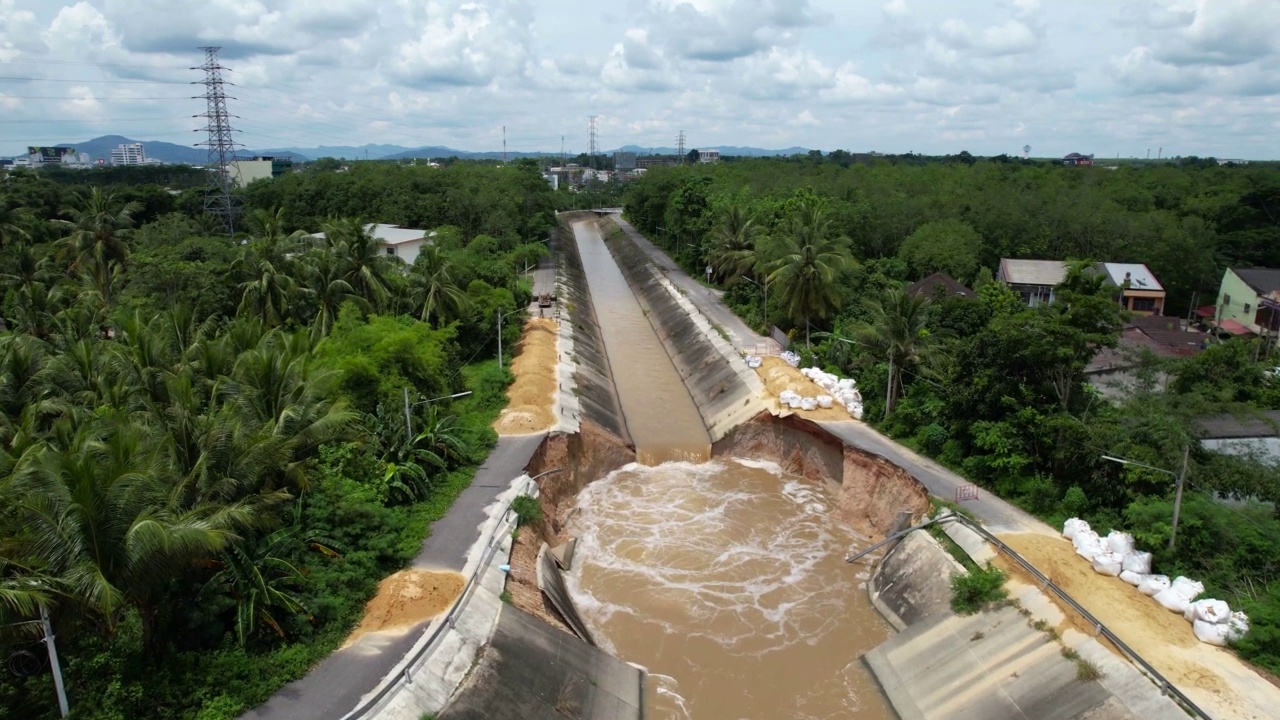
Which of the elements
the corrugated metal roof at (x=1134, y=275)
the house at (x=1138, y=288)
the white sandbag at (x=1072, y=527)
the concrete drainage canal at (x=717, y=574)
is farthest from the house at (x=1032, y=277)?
the white sandbag at (x=1072, y=527)

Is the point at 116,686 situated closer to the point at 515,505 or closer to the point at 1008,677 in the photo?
the point at 515,505

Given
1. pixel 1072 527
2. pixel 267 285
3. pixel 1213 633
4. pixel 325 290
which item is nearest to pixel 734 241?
pixel 325 290

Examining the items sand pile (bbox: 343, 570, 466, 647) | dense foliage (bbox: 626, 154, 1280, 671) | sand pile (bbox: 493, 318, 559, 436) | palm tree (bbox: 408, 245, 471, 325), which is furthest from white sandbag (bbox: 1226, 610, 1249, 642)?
palm tree (bbox: 408, 245, 471, 325)

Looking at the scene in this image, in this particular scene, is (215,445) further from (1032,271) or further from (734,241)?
(1032,271)

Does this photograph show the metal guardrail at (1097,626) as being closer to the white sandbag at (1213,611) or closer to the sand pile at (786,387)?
the white sandbag at (1213,611)

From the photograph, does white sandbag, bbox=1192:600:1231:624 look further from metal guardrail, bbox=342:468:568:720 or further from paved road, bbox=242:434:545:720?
paved road, bbox=242:434:545:720
